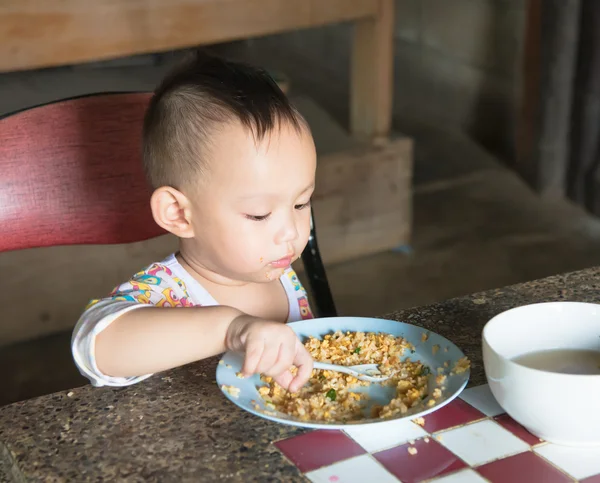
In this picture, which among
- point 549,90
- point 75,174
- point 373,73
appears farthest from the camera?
point 549,90

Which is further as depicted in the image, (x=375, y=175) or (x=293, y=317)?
(x=375, y=175)

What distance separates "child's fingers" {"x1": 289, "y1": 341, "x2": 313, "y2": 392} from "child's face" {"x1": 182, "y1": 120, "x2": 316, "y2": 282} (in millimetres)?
Result: 193

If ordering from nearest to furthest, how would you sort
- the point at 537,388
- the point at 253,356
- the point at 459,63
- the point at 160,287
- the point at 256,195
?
the point at 537,388, the point at 253,356, the point at 256,195, the point at 160,287, the point at 459,63

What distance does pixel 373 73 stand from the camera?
304 cm

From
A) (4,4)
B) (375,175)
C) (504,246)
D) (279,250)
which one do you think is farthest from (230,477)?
(504,246)

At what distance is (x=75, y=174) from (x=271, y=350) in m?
0.55

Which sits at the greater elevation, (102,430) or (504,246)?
(102,430)

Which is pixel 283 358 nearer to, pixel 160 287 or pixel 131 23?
pixel 160 287

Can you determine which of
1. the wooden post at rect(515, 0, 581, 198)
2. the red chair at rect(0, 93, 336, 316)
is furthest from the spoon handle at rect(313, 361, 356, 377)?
the wooden post at rect(515, 0, 581, 198)

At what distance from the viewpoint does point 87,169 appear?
1.32m

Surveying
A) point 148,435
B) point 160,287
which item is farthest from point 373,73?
point 148,435

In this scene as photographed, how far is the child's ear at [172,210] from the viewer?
1117 mm

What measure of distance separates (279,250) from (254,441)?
0.99 ft

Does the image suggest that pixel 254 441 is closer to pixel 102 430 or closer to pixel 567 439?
pixel 102 430
